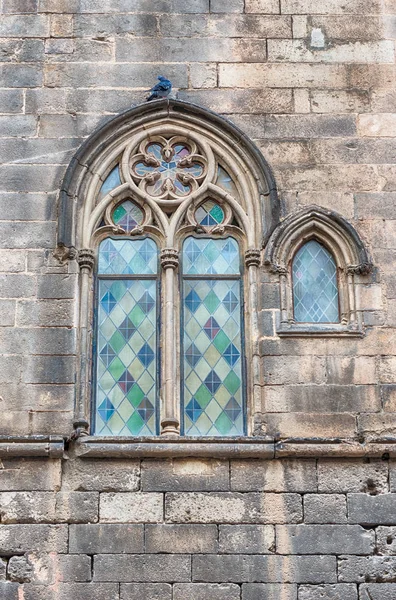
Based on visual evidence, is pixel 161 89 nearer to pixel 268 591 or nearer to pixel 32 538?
pixel 32 538

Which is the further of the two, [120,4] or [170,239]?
[120,4]

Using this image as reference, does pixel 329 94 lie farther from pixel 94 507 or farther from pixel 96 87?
pixel 94 507

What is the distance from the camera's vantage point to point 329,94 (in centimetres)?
1168

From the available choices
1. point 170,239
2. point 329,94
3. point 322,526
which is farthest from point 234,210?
point 322,526

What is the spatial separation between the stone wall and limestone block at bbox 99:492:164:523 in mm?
17

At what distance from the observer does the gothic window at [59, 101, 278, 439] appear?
10703 mm

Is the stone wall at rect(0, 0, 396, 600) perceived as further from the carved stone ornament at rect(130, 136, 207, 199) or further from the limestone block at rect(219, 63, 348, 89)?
the carved stone ornament at rect(130, 136, 207, 199)

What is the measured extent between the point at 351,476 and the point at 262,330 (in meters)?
1.44

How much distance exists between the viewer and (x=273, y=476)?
33.6 feet

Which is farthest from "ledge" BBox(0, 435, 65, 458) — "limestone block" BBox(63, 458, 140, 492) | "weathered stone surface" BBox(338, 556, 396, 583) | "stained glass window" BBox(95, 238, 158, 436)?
"weathered stone surface" BBox(338, 556, 396, 583)

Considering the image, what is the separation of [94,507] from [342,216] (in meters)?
3.29

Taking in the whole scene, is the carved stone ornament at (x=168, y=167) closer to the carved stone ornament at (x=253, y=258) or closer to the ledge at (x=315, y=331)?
the carved stone ornament at (x=253, y=258)

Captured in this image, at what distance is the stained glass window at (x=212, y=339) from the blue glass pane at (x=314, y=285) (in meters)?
0.52

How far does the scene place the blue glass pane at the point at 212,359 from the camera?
35.0 feet
